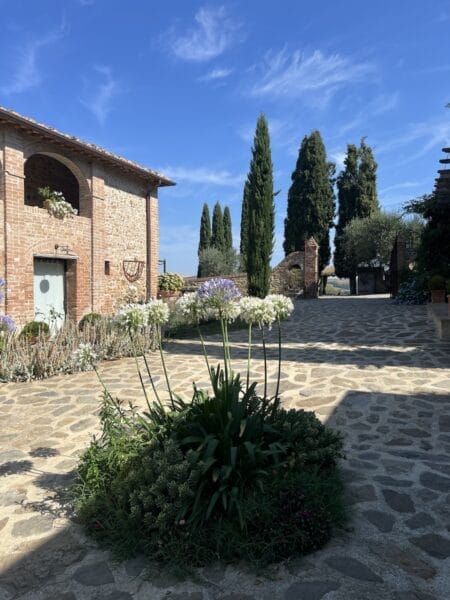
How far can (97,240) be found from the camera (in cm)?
1225

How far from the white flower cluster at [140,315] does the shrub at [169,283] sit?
13.6 meters

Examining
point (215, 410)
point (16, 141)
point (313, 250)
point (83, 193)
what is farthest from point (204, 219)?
point (215, 410)

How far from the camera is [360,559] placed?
2146 millimetres

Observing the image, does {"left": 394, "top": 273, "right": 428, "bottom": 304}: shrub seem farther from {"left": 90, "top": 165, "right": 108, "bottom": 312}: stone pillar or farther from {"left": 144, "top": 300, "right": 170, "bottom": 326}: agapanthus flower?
{"left": 144, "top": 300, "right": 170, "bottom": 326}: agapanthus flower

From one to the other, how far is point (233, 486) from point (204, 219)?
32758 millimetres

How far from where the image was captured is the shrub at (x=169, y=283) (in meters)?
16.5

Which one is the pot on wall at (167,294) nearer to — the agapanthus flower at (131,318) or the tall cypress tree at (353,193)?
the agapanthus flower at (131,318)

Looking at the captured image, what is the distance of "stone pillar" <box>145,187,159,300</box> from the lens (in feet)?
47.2

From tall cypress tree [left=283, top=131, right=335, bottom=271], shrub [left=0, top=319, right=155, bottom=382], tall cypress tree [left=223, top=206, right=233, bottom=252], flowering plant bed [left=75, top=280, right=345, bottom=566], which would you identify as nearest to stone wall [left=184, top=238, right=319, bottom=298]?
tall cypress tree [left=283, top=131, right=335, bottom=271]

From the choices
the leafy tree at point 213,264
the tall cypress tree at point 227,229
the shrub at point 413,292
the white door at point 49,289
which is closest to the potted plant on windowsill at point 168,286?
the white door at point 49,289

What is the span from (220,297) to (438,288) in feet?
34.4

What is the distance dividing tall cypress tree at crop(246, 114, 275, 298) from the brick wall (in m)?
3.60

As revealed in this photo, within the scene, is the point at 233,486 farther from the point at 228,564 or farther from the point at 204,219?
the point at 204,219

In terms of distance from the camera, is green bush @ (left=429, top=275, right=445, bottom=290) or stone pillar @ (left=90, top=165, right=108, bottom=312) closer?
green bush @ (left=429, top=275, right=445, bottom=290)
